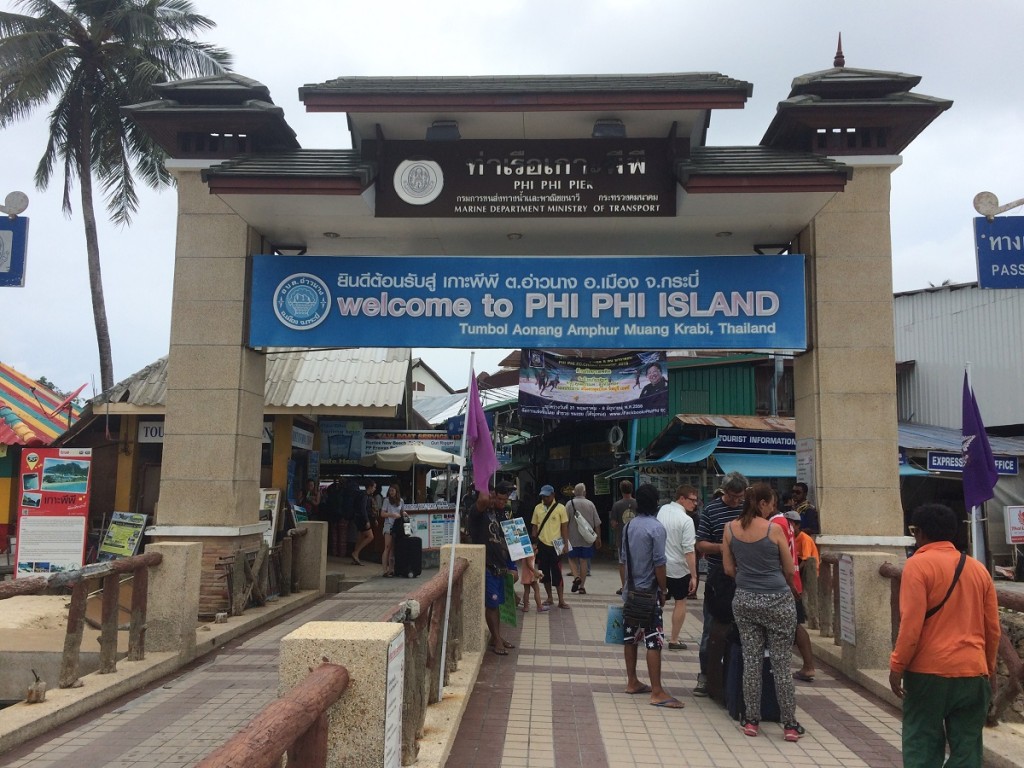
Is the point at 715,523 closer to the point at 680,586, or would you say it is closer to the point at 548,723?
the point at 680,586

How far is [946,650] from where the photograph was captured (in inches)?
175

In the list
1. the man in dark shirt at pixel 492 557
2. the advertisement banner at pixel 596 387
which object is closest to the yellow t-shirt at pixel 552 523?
the man in dark shirt at pixel 492 557

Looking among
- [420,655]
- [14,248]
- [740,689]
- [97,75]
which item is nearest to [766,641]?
[740,689]

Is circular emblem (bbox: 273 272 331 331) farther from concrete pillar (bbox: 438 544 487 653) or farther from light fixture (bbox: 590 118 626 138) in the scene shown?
light fixture (bbox: 590 118 626 138)

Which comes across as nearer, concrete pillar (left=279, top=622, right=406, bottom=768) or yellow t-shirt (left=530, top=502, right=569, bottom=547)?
concrete pillar (left=279, top=622, right=406, bottom=768)

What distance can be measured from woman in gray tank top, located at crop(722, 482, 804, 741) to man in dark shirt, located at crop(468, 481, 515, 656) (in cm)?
294

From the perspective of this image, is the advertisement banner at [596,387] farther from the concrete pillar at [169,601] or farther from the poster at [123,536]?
the concrete pillar at [169,601]

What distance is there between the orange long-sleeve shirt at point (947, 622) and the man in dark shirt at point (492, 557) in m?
4.64

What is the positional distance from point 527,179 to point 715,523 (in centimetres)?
476

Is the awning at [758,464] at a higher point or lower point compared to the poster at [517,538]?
higher

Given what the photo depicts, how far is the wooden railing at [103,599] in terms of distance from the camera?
6.46 m

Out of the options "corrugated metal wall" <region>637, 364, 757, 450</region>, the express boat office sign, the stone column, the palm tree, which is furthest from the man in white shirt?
the palm tree

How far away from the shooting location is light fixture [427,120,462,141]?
980 centimetres

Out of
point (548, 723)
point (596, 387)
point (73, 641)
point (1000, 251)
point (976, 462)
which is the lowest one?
point (548, 723)
